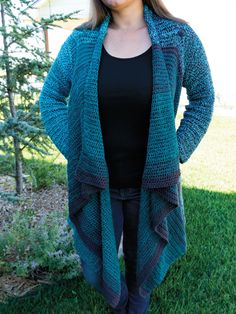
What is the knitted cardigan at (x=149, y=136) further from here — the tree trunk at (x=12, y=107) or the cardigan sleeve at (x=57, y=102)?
the tree trunk at (x=12, y=107)

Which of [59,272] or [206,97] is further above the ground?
[206,97]

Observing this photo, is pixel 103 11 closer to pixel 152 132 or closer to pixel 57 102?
pixel 57 102

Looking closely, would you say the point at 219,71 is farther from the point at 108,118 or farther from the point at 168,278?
the point at 108,118

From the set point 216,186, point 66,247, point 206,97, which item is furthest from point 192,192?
point 206,97

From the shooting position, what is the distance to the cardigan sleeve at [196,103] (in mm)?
1980

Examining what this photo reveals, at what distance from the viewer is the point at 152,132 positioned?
188 cm

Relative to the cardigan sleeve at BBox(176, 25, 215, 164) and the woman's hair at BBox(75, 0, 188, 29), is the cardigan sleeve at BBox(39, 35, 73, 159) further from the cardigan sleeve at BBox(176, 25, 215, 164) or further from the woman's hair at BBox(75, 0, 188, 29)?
the cardigan sleeve at BBox(176, 25, 215, 164)

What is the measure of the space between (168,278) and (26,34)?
215 centimetres

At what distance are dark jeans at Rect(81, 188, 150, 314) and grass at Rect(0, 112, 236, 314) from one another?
0.29 metres

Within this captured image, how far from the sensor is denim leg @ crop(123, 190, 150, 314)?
7.17ft

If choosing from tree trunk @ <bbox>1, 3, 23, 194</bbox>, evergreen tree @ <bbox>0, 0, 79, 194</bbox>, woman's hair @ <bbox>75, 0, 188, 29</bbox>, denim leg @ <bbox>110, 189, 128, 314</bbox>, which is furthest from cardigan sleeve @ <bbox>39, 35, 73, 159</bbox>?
tree trunk @ <bbox>1, 3, 23, 194</bbox>

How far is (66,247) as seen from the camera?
316 cm

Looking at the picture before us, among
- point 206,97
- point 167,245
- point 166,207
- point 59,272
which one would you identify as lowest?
point 59,272

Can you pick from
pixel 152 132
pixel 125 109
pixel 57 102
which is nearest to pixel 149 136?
pixel 152 132
